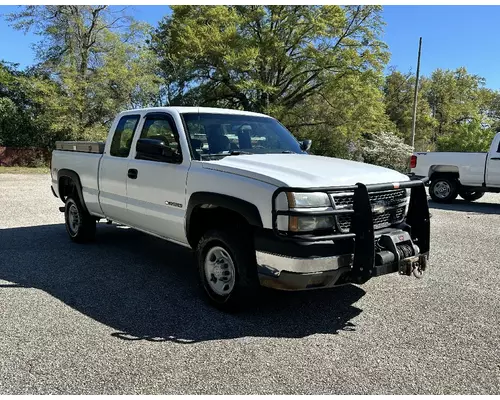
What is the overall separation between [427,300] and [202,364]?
2.68 m

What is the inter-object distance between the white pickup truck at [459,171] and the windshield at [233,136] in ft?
28.0

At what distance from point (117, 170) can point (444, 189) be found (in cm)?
1089

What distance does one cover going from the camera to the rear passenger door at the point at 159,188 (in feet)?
15.9

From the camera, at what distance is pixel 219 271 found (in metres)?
4.45

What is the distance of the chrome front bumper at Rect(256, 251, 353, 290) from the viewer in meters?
3.73

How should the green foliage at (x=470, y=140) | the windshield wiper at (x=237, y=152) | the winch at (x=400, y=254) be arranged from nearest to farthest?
the winch at (x=400, y=254) < the windshield wiper at (x=237, y=152) < the green foliage at (x=470, y=140)

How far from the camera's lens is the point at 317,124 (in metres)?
33.1

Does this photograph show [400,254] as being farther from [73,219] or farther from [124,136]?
[73,219]

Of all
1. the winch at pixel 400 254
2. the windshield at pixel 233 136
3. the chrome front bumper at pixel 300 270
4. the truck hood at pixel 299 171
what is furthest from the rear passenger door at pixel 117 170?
the winch at pixel 400 254

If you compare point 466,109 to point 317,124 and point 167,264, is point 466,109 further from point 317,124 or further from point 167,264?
point 167,264

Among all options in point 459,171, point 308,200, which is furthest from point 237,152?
point 459,171

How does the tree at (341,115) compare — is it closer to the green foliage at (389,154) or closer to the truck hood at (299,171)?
the green foliage at (389,154)

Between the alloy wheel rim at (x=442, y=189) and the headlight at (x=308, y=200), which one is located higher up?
the headlight at (x=308, y=200)

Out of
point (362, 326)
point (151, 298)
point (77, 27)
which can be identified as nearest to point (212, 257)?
point (151, 298)
